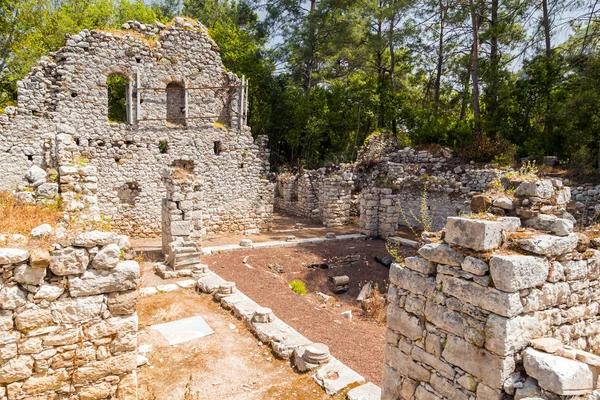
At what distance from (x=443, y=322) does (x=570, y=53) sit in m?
19.8

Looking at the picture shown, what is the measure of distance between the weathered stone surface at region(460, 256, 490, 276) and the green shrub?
6.73m

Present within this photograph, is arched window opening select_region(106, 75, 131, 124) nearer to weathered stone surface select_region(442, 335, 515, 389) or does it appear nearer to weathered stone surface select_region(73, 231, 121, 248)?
weathered stone surface select_region(73, 231, 121, 248)

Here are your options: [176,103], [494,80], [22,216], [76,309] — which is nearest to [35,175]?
[22,216]

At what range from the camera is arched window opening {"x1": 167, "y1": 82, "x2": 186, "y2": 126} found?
53.2ft

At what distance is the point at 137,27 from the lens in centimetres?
1521

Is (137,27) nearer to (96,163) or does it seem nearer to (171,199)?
(96,163)

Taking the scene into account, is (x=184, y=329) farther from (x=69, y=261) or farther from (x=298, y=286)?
(x=69, y=261)

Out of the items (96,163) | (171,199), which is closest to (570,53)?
(171,199)

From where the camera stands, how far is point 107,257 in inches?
144

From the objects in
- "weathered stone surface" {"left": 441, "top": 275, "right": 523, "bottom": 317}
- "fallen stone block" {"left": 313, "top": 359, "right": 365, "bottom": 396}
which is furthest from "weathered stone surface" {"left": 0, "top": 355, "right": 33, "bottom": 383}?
"weathered stone surface" {"left": 441, "top": 275, "right": 523, "bottom": 317}

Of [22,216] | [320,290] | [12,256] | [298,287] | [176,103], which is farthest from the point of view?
[176,103]

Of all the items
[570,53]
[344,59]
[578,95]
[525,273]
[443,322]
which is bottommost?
[443,322]

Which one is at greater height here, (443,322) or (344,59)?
(344,59)

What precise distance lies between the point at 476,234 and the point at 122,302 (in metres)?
3.69
